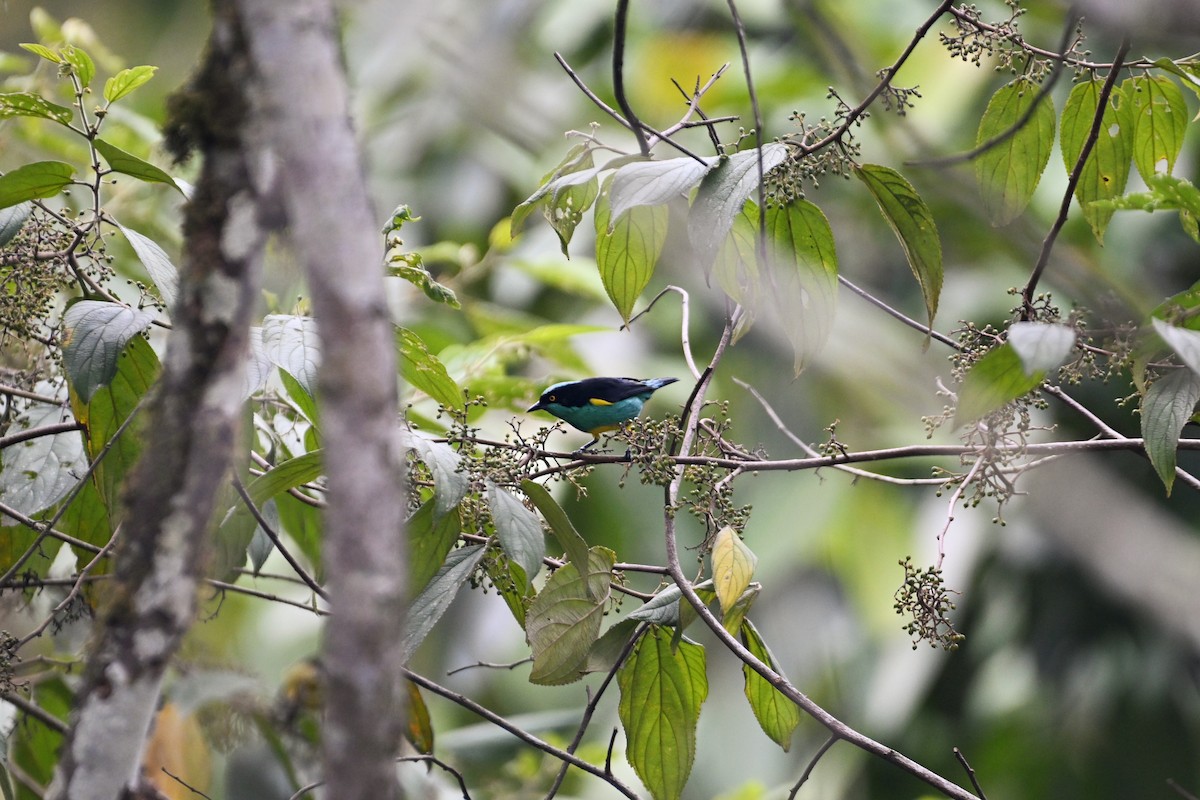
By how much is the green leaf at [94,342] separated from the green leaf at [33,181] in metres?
0.28

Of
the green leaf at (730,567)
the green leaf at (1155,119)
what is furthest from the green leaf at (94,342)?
the green leaf at (1155,119)

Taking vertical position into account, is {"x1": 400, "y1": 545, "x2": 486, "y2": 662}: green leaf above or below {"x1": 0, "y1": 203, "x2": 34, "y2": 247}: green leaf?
below

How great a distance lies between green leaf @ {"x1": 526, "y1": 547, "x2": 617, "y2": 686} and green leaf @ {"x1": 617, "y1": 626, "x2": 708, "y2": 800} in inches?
6.7

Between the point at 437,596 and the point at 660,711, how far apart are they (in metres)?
0.57

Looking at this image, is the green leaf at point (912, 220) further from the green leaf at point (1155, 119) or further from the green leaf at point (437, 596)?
the green leaf at point (437, 596)

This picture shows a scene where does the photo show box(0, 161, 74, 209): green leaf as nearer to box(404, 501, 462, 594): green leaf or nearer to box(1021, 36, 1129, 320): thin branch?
box(404, 501, 462, 594): green leaf

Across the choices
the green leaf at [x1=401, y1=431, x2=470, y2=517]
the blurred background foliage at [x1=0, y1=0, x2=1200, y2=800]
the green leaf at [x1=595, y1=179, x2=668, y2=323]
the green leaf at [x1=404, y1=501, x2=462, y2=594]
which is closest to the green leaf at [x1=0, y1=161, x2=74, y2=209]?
the green leaf at [x1=401, y1=431, x2=470, y2=517]

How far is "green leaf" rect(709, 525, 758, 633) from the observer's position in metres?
2.04

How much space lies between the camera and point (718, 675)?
12.9 metres

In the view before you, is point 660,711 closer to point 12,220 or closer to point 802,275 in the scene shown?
point 802,275

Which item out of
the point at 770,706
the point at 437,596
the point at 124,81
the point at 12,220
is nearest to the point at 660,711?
the point at 770,706

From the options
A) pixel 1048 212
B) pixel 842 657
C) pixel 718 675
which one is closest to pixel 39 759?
pixel 1048 212

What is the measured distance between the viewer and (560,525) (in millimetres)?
2133

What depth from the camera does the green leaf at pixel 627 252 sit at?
232cm
